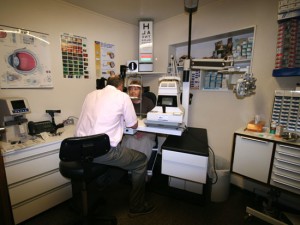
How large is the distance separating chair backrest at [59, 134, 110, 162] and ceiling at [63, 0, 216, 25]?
191 cm

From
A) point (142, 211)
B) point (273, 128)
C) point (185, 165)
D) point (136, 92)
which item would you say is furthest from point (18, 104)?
point (273, 128)

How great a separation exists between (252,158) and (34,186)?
2130 millimetres

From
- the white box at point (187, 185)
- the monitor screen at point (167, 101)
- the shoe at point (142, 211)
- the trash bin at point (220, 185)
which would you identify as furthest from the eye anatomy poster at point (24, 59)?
the trash bin at point (220, 185)

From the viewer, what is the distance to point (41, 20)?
6.34ft

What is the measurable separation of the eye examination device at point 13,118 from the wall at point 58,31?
0.24m

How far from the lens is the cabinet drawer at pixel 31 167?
1443 mm

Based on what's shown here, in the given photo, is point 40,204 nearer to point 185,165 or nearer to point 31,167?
point 31,167

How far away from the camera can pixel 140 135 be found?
219 centimetres

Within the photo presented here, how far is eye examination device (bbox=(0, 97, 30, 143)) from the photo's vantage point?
1583 millimetres

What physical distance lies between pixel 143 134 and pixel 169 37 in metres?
1.64

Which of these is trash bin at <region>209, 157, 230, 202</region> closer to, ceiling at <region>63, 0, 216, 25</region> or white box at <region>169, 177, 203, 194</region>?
white box at <region>169, 177, 203, 194</region>

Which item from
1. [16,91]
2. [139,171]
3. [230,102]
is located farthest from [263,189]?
[16,91]

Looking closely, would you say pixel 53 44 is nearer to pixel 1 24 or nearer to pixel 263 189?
pixel 1 24

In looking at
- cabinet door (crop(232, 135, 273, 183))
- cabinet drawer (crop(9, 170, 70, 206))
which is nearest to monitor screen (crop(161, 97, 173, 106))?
cabinet door (crop(232, 135, 273, 183))
